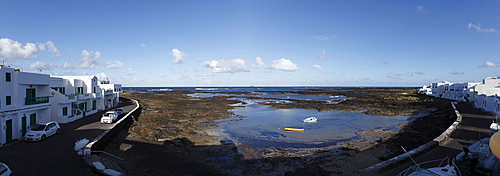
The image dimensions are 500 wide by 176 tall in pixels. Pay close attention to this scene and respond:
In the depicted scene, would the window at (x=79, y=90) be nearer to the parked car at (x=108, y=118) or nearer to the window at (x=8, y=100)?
the parked car at (x=108, y=118)

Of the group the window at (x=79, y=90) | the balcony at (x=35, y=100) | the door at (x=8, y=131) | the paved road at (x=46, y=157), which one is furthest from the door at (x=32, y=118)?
the window at (x=79, y=90)

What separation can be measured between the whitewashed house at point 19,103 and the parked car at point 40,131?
1.09 metres

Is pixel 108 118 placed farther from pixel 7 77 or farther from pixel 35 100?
pixel 7 77

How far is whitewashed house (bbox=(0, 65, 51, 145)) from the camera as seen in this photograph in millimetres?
17375

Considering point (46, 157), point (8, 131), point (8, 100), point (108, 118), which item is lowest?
point (46, 157)

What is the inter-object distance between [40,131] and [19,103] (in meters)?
3.40

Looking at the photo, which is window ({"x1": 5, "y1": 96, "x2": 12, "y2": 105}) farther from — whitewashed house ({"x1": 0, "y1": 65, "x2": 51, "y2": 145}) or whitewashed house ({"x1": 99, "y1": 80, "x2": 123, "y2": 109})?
whitewashed house ({"x1": 99, "y1": 80, "x2": 123, "y2": 109})

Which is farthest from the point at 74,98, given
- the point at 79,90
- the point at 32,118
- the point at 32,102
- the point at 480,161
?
the point at 480,161

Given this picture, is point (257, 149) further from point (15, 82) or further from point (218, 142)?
point (15, 82)

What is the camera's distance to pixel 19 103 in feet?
63.5

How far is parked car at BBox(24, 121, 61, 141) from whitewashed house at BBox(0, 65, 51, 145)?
1093mm

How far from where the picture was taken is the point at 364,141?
23.3m

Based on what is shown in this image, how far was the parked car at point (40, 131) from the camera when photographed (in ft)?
58.1

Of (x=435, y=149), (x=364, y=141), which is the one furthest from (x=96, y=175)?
(x=364, y=141)
